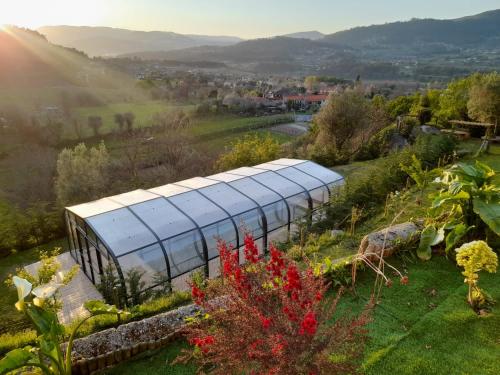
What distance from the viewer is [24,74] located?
2335 inches

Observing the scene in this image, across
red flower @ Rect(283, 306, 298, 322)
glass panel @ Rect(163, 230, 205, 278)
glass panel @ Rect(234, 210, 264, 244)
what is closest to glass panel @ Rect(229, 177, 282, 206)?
glass panel @ Rect(234, 210, 264, 244)

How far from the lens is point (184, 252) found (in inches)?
359

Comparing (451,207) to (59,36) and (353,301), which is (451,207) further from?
(59,36)

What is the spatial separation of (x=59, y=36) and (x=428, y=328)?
22694cm

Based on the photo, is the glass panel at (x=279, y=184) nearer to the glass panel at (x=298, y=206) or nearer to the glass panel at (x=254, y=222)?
the glass panel at (x=298, y=206)

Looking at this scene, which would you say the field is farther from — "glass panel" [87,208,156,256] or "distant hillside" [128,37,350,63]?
"distant hillside" [128,37,350,63]

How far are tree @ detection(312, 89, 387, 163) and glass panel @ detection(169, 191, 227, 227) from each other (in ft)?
36.4

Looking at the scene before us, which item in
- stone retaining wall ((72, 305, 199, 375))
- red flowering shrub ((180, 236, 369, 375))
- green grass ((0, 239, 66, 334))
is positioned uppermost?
red flowering shrub ((180, 236, 369, 375))

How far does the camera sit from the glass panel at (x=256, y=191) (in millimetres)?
11315

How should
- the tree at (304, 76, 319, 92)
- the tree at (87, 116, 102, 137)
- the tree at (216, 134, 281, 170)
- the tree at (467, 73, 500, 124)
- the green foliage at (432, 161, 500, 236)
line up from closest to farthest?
the green foliage at (432, 161, 500, 236), the tree at (467, 73, 500, 124), the tree at (216, 134, 281, 170), the tree at (87, 116, 102, 137), the tree at (304, 76, 319, 92)

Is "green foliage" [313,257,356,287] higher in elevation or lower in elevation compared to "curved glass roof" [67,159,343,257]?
higher

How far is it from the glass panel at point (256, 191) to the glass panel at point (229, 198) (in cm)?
A: 29

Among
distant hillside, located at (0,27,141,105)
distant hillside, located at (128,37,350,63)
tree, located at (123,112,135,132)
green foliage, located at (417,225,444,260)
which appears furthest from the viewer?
distant hillside, located at (128,37,350,63)

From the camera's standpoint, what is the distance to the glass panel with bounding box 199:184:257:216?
10.6m
